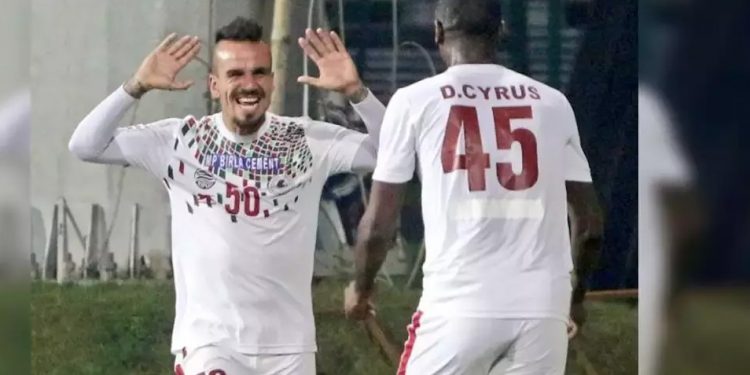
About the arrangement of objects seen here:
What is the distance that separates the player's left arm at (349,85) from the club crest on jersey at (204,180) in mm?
358

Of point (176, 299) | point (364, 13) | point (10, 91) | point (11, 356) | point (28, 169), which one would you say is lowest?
point (11, 356)

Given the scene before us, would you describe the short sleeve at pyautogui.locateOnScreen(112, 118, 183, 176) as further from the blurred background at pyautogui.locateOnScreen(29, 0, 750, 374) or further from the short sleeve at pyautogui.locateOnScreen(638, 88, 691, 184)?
the short sleeve at pyautogui.locateOnScreen(638, 88, 691, 184)

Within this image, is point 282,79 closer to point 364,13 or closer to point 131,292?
point 364,13

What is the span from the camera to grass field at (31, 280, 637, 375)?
2.63m

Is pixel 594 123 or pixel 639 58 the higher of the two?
pixel 639 58

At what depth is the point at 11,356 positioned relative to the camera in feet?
8.91

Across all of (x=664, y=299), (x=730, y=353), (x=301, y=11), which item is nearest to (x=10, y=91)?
(x=301, y=11)

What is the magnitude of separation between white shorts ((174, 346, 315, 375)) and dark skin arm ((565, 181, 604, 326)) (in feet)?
2.43

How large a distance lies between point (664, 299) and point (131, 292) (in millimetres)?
1446

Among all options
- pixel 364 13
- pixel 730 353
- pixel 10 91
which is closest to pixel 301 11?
pixel 364 13

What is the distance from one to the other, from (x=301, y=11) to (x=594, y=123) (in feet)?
2.77

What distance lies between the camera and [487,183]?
8.34ft

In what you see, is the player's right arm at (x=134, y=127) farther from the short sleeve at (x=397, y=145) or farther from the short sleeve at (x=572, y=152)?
the short sleeve at (x=572, y=152)

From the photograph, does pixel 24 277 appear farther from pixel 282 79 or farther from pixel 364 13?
pixel 364 13
